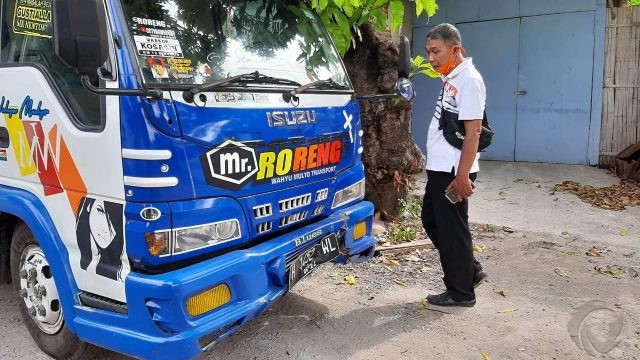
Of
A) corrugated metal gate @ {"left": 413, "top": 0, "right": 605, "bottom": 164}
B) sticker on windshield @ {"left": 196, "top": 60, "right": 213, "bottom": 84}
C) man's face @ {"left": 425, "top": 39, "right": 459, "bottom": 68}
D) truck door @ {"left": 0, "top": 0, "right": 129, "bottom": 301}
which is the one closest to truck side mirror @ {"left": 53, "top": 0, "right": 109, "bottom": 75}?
truck door @ {"left": 0, "top": 0, "right": 129, "bottom": 301}

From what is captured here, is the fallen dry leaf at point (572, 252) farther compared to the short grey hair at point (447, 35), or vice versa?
the fallen dry leaf at point (572, 252)

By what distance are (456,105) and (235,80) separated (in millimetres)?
1538

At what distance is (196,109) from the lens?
2498mm

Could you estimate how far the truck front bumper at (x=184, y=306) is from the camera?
234 centimetres

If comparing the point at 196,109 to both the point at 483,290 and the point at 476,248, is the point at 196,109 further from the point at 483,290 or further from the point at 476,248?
the point at 476,248

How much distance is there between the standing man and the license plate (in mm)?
823

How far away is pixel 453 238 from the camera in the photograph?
3604 millimetres

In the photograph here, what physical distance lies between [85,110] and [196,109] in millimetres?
562

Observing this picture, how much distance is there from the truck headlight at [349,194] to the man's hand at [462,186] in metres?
0.64

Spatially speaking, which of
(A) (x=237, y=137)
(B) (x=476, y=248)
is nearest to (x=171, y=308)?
(A) (x=237, y=137)

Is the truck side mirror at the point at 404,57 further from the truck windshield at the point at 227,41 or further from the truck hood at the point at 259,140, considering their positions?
the truck hood at the point at 259,140

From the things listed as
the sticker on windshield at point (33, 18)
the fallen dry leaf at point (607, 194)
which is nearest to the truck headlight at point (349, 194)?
the sticker on windshield at point (33, 18)

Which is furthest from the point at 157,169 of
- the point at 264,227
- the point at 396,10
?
the point at 396,10

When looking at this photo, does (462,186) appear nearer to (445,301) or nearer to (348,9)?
(445,301)
